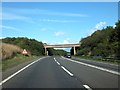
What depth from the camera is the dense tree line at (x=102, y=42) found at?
7794 cm

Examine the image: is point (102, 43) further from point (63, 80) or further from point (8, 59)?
point (63, 80)

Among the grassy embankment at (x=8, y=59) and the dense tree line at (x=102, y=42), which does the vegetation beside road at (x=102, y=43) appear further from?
the grassy embankment at (x=8, y=59)

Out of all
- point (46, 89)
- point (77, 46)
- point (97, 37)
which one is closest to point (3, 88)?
point (46, 89)

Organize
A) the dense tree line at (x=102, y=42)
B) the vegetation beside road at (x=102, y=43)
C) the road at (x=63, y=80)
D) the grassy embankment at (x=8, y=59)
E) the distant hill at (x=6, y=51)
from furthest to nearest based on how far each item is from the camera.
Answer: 1. the dense tree line at (x=102, y=42)
2. the vegetation beside road at (x=102, y=43)
3. the distant hill at (x=6, y=51)
4. the grassy embankment at (x=8, y=59)
5. the road at (x=63, y=80)

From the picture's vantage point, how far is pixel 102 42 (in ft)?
359

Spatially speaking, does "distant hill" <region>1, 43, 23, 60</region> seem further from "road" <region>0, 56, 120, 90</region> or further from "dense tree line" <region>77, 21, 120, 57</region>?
"road" <region>0, 56, 120, 90</region>

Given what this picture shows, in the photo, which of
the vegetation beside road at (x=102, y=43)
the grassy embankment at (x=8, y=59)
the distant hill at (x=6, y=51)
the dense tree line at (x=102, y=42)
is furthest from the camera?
the dense tree line at (x=102, y=42)

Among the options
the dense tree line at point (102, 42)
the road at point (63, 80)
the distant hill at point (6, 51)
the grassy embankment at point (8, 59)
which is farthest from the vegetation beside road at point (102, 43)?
the road at point (63, 80)

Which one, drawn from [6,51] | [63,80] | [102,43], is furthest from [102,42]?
[63,80]

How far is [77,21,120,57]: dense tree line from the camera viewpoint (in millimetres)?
77938

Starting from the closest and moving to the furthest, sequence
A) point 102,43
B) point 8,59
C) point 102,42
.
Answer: point 8,59
point 102,43
point 102,42

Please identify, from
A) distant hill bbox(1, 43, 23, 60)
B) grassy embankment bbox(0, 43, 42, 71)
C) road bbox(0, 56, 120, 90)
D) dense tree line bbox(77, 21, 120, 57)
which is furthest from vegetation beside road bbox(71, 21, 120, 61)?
road bbox(0, 56, 120, 90)

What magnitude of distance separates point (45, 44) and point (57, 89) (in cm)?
15860

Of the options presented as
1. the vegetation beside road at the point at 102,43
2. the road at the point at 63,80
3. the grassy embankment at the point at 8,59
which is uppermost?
the vegetation beside road at the point at 102,43
